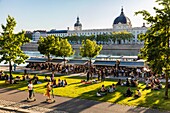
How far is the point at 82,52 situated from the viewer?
37875mm

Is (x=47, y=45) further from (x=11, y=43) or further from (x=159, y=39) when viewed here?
(x=159, y=39)

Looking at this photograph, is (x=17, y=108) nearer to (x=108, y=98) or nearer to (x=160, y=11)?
(x=108, y=98)

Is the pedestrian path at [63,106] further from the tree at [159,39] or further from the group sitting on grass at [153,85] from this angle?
the group sitting on grass at [153,85]

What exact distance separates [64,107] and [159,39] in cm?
839

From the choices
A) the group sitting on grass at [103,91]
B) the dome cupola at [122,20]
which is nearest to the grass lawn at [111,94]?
the group sitting on grass at [103,91]

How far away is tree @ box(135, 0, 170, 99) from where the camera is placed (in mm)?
18719

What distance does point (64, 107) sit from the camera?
56.8ft

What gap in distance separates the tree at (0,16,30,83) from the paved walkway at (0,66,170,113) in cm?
726

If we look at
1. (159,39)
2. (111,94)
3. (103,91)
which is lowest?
(111,94)

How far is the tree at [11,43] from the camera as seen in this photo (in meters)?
26.5

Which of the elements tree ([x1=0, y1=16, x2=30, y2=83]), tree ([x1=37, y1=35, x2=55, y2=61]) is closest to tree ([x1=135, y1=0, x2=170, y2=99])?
tree ([x1=0, y1=16, x2=30, y2=83])

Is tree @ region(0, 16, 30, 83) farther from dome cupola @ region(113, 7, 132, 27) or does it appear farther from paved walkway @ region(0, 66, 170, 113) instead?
dome cupola @ region(113, 7, 132, 27)

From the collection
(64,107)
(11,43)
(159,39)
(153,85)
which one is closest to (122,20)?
(11,43)

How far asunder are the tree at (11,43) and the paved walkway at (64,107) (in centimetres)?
726
